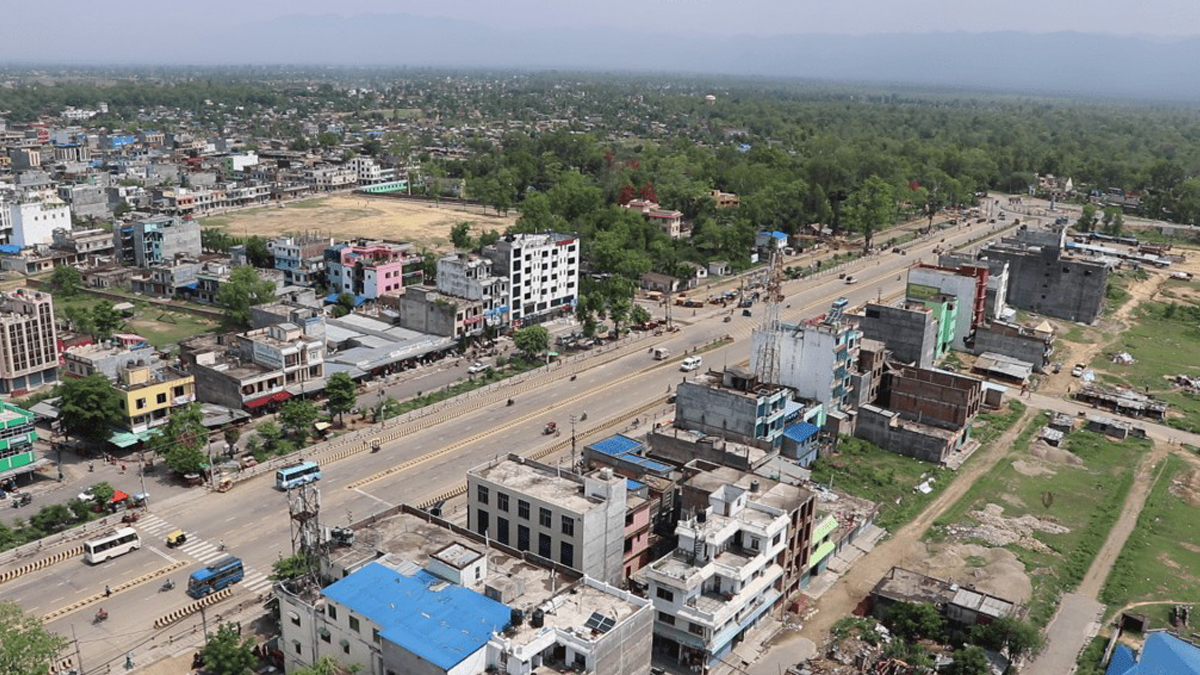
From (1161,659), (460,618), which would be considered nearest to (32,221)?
(460,618)

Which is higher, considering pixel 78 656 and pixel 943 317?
pixel 943 317

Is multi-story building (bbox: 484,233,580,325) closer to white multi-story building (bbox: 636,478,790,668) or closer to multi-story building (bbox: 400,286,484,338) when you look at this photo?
multi-story building (bbox: 400,286,484,338)

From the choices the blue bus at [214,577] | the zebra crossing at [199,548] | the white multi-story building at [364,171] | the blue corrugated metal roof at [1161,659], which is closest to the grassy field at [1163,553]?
the blue corrugated metal roof at [1161,659]

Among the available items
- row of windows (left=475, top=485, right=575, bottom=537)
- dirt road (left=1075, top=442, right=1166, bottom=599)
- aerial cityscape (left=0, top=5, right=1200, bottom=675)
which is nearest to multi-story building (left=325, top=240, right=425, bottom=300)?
aerial cityscape (left=0, top=5, right=1200, bottom=675)

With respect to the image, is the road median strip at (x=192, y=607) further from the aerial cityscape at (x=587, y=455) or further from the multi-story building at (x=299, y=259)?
the multi-story building at (x=299, y=259)

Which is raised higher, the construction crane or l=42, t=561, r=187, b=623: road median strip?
the construction crane

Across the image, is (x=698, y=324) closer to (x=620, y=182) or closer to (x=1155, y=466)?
(x=1155, y=466)

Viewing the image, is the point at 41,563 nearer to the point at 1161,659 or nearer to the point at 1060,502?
the point at 1161,659

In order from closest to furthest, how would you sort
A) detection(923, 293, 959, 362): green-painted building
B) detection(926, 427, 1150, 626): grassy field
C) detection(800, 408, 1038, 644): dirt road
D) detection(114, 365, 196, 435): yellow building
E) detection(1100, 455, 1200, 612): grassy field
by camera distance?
detection(800, 408, 1038, 644): dirt road < detection(1100, 455, 1200, 612): grassy field < detection(926, 427, 1150, 626): grassy field < detection(114, 365, 196, 435): yellow building < detection(923, 293, 959, 362): green-painted building
